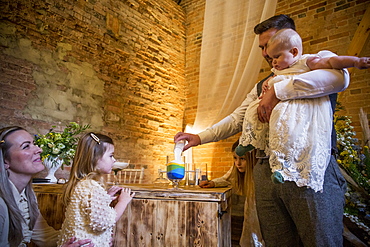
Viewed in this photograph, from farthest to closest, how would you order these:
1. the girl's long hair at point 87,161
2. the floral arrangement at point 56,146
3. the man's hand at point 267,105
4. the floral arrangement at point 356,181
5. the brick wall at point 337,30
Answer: the brick wall at point 337,30 < the floral arrangement at point 56,146 < the floral arrangement at point 356,181 < the girl's long hair at point 87,161 < the man's hand at point 267,105

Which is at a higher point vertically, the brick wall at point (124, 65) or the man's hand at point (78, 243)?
the brick wall at point (124, 65)

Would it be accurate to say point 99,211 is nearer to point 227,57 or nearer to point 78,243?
point 78,243

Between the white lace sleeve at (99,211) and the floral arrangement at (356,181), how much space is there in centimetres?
152

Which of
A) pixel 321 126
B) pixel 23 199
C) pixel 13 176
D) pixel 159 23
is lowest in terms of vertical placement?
pixel 23 199

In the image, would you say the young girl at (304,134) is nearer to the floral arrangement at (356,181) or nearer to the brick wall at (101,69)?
the floral arrangement at (356,181)

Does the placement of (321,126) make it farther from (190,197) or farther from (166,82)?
(166,82)

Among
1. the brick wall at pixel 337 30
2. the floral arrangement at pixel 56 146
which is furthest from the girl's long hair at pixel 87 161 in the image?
the brick wall at pixel 337 30

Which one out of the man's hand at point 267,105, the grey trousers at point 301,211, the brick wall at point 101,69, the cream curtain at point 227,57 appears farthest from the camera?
the brick wall at point 101,69

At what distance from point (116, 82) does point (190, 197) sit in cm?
291

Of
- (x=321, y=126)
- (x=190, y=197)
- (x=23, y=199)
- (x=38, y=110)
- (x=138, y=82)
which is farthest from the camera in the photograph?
(x=138, y=82)

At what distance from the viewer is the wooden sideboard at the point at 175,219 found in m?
1.19

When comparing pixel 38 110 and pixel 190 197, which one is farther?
pixel 38 110

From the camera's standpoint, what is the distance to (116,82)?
379 cm

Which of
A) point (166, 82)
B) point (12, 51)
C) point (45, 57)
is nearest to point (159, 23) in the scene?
point (166, 82)
